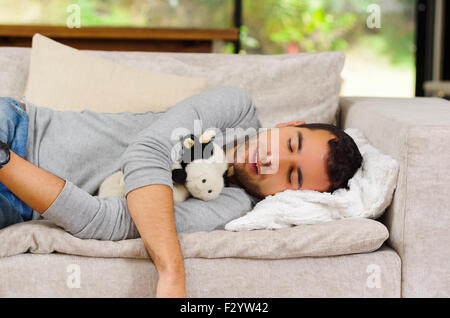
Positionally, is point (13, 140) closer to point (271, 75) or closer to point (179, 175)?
point (179, 175)

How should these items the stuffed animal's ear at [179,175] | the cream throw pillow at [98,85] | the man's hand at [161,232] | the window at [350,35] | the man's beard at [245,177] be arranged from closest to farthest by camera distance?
the man's hand at [161,232]
the stuffed animal's ear at [179,175]
the man's beard at [245,177]
the cream throw pillow at [98,85]
the window at [350,35]

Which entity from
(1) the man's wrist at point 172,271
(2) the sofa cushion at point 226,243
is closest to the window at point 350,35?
(2) the sofa cushion at point 226,243

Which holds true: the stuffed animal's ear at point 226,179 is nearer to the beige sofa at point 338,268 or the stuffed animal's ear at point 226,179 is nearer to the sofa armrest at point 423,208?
the beige sofa at point 338,268

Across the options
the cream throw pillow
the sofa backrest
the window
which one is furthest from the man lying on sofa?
the window

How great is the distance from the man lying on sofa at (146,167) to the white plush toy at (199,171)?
0.03 metres

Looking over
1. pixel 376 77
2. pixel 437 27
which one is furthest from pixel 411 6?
pixel 376 77

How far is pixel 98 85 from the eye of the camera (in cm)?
159

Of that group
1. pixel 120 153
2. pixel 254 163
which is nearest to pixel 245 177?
pixel 254 163

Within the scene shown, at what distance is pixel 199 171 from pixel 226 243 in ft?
0.67

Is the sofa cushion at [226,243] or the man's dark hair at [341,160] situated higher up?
the man's dark hair at [341,160]

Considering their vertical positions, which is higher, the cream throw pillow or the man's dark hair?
the cream throw pillow

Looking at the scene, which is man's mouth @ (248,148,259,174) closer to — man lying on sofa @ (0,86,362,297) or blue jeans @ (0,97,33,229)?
man lying on sofa @ (0,86,362,297)

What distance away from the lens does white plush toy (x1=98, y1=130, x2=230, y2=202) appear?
1.23 metres

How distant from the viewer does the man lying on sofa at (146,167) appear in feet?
3.58
